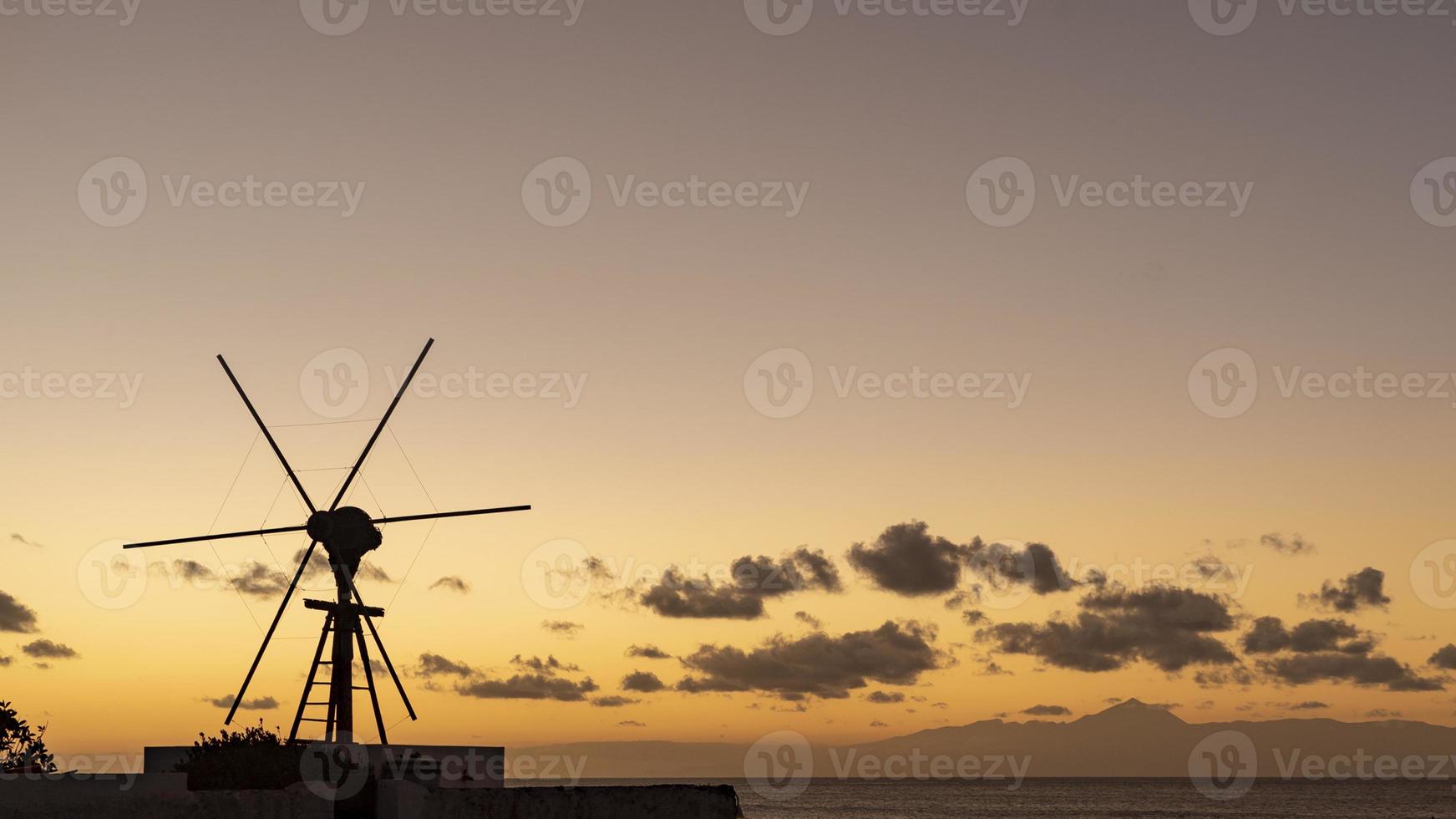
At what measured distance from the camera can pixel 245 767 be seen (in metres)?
32.8

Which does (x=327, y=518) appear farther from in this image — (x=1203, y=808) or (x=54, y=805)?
(x=1203, y=808)

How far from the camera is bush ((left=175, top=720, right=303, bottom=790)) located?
106ft

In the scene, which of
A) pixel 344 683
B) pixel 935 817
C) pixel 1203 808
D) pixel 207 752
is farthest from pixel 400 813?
pixel 1203 808

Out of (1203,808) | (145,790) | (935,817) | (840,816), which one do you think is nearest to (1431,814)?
(1203,808)

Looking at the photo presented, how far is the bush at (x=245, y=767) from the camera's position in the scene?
32.4m

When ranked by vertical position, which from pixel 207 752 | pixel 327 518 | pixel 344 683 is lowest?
pixel 207 752

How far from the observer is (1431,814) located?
163 metres

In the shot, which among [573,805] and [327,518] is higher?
[327,518]

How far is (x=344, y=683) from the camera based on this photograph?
39.8 metres

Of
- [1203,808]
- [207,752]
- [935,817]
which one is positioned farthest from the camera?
[1203,808]

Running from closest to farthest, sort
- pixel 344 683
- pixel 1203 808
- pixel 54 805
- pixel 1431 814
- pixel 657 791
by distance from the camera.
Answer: pixel 54 805 → pixel 657 791 → pixel 344 683 → pixel 1431 814 → pixel 1203 808

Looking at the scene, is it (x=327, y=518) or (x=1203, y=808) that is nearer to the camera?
(x=327, y=518)

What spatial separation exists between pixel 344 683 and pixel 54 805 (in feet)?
48.9

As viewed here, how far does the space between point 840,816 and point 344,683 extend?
6043 inches
